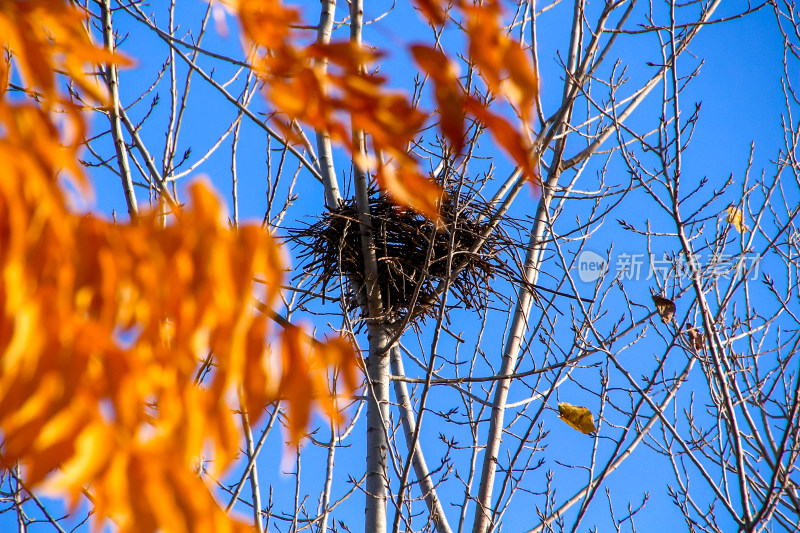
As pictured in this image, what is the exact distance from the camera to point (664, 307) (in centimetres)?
280

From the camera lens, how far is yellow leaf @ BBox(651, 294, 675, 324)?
276cm

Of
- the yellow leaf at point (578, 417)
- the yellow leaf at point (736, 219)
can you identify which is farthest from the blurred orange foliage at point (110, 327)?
the yellow leaf at point (736, 219)

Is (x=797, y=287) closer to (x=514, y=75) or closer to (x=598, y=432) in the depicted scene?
(x=598, y=432)

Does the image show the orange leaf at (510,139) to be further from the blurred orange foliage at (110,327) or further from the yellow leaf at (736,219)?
the yellow leaf at (736,219)

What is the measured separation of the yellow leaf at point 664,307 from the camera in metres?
2.76

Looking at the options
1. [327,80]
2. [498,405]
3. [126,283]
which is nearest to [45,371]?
[126,283]

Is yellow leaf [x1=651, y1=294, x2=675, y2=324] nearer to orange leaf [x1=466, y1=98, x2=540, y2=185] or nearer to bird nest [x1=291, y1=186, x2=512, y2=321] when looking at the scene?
bird nest [x1=291, y1=186, x2=512, y2=321]

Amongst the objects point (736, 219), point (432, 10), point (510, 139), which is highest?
point (736, 219)

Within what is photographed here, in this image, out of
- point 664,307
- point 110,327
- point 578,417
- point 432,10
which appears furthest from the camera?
point 578,417

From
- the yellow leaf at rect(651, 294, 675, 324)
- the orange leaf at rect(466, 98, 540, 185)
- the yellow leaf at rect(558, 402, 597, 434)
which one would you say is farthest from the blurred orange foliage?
the yellow leaf at rect(558, 402, 597, 434)

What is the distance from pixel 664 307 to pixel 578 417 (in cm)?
67

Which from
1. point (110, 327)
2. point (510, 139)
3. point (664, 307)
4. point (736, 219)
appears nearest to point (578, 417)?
point (664, 307)

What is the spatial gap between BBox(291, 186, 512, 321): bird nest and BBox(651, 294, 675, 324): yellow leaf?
0.75m

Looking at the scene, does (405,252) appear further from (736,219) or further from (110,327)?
(110,327)
